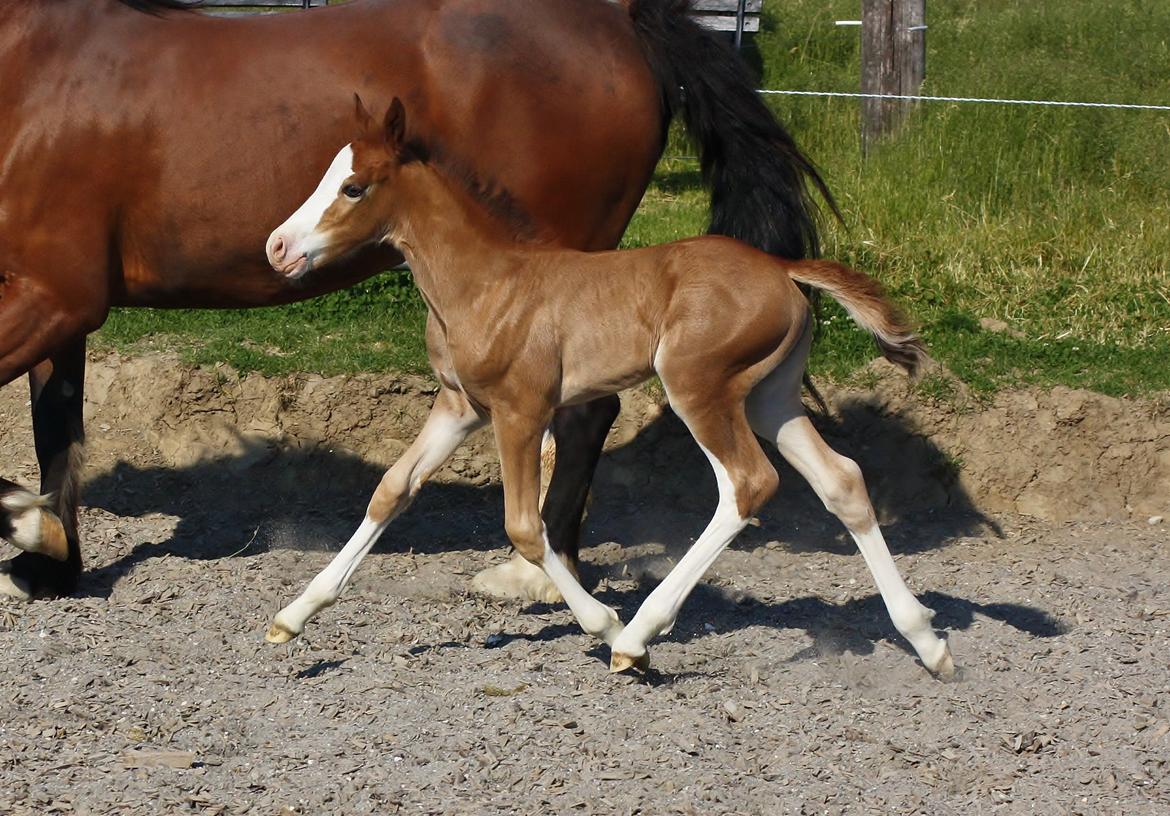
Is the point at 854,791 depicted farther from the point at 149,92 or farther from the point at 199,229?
the point at 149,92

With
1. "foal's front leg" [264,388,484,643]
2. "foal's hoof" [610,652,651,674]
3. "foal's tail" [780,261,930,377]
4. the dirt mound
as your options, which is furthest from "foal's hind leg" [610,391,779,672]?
the dirt mound

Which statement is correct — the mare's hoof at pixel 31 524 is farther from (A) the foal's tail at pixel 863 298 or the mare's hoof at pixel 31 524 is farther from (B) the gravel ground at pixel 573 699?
(A) the foal's tail at pixel 863 298

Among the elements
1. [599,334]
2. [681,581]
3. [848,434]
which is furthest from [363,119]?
[848,434]

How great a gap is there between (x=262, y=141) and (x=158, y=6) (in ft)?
2.30

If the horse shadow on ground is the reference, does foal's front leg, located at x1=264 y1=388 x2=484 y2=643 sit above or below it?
above

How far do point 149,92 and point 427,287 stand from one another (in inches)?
50.1

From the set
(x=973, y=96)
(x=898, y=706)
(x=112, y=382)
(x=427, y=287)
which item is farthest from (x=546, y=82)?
(x=973, y=96)

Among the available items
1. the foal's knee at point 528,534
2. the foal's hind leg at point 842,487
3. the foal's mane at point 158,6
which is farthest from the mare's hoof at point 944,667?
the foal's mane at point 158,6

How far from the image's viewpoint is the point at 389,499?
4555mm

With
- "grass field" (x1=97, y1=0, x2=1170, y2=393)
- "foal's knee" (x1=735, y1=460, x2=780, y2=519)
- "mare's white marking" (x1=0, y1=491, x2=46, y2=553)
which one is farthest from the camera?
"grass field" (x1=97, y1=0, x2=1170, y2=393)

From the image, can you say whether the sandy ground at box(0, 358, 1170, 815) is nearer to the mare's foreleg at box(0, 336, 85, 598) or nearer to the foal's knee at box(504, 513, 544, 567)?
the mare's foreleg at box(0, 336, 85, 598)

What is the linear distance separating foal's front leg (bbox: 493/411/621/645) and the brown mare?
0.82 m

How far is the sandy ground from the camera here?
12.1 ft

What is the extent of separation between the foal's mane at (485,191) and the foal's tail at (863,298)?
79cm
